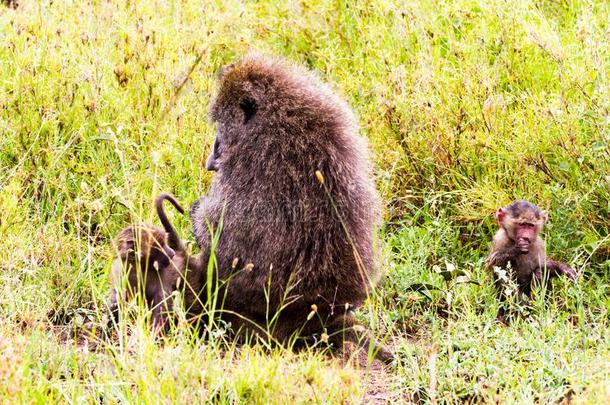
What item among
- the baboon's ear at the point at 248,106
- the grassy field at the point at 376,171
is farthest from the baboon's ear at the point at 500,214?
the baboon's ear at the point at 248,106

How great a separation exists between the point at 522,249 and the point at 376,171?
1.11 m

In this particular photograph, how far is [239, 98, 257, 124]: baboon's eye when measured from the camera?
471 cm

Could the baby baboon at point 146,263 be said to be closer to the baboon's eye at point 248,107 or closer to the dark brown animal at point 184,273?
the dark brown animal at point 184,273

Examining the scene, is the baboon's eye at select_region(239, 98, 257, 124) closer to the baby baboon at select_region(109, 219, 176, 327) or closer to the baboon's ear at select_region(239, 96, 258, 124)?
the baboon's ear at select_region(239, 96, 258, 124)

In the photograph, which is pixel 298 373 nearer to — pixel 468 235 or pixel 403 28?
pixel 468 235

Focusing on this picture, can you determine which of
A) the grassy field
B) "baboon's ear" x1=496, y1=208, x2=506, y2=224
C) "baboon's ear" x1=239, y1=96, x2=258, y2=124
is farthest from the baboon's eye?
"baboon's ear" x1=496, y1=208, x2=506, y2=224

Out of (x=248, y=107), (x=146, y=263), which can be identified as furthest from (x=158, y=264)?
(x=248, y=107)

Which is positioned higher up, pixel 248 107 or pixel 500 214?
pixel 248 107

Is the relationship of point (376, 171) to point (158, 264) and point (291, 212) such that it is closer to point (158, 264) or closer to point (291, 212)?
point (291, 212)

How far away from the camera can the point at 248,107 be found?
4727 millimetres

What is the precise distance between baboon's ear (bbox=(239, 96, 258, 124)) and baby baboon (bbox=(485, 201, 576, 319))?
154cm

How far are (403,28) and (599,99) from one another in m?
1.71

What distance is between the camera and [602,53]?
6.26m

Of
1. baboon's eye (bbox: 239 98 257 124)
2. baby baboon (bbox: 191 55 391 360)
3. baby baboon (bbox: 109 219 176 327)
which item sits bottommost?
baby baboon (bbox: 109 219 176 327)
